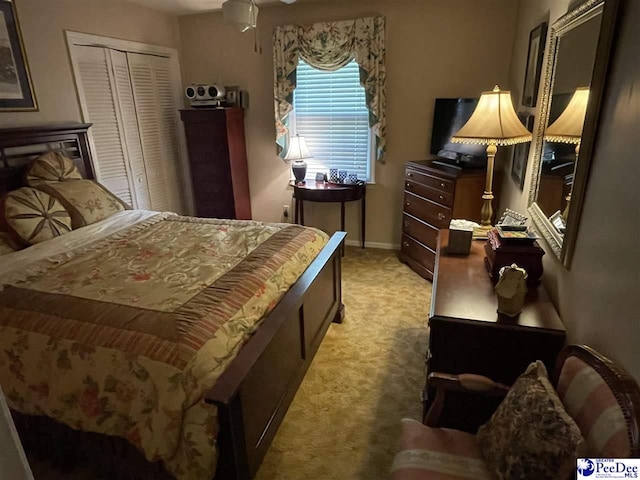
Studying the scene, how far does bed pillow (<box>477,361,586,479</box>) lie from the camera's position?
3.15 feet

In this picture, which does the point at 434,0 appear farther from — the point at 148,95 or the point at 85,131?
the point at 85,131

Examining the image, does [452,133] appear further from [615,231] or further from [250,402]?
[250,402]

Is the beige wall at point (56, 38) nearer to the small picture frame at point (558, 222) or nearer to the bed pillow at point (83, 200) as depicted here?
the bed pillow at point (83, 200)

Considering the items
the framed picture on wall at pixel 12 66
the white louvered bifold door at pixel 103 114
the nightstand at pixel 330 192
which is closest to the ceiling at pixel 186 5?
the white louvered bifold door at pixel 103 114

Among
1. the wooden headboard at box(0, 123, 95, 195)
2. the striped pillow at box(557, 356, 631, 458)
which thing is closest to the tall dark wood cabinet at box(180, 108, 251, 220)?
the wooden headboard at box(0, 123, 95, 195)

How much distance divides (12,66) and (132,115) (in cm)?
110

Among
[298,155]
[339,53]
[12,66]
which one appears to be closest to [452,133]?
[339,53]

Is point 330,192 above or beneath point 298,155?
beneath


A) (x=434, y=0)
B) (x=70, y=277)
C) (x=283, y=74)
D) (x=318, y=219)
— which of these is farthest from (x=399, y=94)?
(x=70, y=277)

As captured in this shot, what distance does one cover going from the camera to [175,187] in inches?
177

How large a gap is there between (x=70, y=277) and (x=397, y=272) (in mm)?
2633

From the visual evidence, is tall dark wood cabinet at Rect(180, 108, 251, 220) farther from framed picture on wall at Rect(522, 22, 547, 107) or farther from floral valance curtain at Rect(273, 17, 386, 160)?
framed picture on wall at Rect(522, 22, 547, 107)

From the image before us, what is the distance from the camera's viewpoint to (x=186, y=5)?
377cm

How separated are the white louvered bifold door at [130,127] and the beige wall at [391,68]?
0.84 metres
